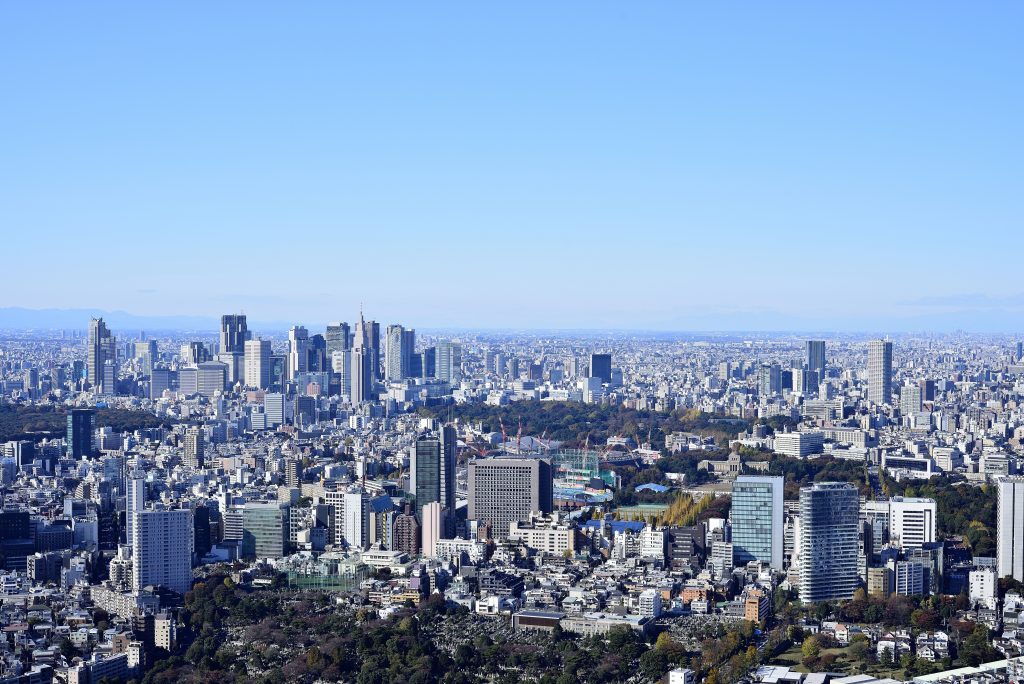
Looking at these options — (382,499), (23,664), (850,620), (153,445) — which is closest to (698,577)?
(850,620)

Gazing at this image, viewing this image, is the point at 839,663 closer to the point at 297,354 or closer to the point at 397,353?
the point at 297,354

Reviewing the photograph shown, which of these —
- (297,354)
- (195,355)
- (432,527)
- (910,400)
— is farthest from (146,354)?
(432,527)

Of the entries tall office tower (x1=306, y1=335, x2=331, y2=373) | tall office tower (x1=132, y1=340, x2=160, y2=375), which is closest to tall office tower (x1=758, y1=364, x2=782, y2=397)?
tall office tower (x1=306, y1=335, x2=331, y2=373)

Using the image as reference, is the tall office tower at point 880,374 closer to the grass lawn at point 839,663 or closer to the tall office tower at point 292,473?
the tall office tower at point 292,473

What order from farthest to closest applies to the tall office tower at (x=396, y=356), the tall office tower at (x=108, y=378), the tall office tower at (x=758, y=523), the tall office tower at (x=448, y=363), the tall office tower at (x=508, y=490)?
the tall office tower at (x=448, y=363) → the tall office tower at (x=396, y=356) → the tall office tower at (x=108, y=378) → the tall office tower at (x=508, y=490) → the tall office tower at (x=758, y=523)

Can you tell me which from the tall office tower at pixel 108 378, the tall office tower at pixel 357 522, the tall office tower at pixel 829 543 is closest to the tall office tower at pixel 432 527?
the tall office tower at pixel 357 522

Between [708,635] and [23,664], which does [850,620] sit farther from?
[23,664]
